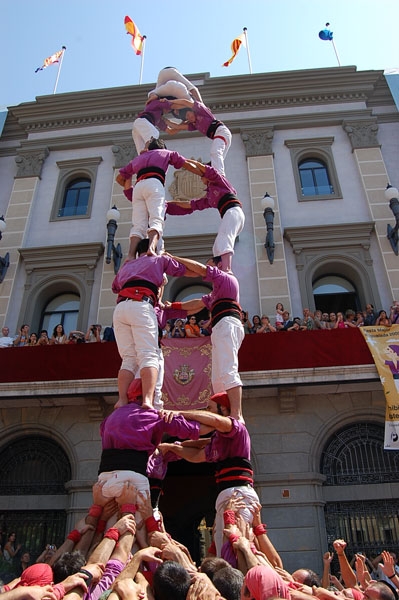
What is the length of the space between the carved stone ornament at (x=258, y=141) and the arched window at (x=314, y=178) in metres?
1.13

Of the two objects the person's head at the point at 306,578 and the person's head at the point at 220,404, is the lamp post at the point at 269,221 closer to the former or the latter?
the person's head at the point at 220,404

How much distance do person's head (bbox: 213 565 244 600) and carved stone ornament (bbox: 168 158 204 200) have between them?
11731 millimetres

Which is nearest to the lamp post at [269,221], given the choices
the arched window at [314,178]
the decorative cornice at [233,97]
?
the arched window at [314,178]

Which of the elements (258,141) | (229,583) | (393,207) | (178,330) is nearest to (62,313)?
(178,330)

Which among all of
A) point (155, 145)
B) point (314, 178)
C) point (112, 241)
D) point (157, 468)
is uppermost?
point (314, 178)

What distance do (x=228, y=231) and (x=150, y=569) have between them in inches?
157

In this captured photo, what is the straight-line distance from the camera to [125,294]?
4.91 m

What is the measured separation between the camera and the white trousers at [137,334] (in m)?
4.59

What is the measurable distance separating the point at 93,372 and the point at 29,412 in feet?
7.01

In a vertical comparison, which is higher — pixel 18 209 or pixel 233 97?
pixel 233 97

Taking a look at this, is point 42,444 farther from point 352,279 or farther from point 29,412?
point 352,279

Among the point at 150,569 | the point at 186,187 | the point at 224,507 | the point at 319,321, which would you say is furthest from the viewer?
the point at 186,187

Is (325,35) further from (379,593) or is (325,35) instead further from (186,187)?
(379,593)

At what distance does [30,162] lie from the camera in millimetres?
15445
